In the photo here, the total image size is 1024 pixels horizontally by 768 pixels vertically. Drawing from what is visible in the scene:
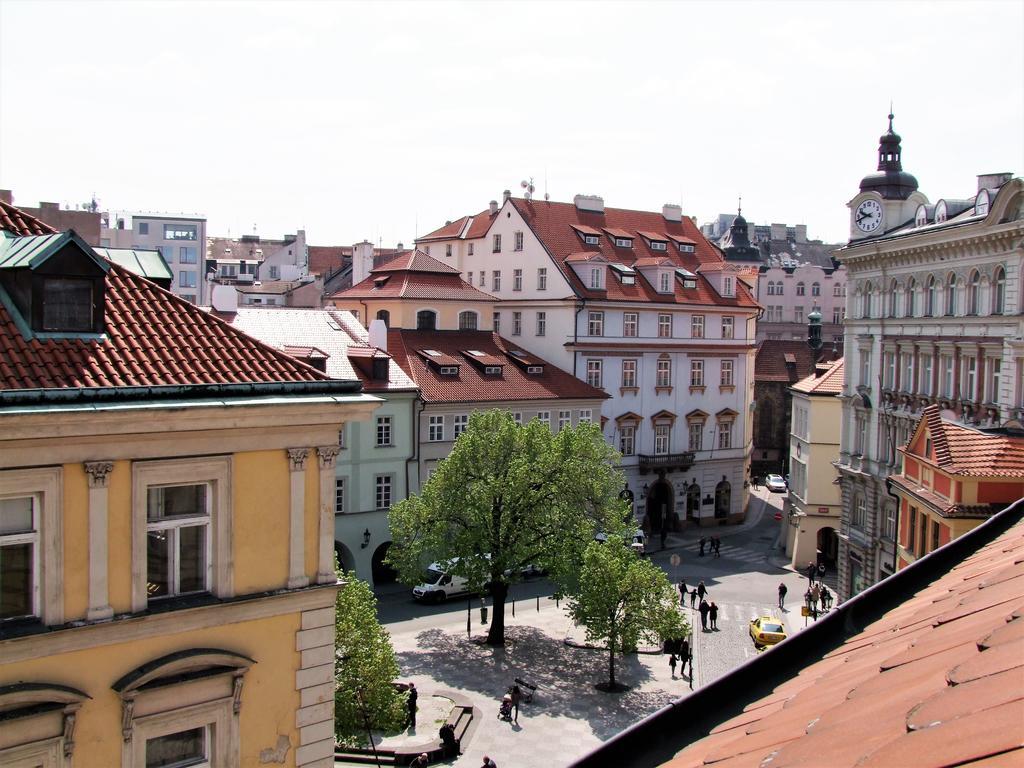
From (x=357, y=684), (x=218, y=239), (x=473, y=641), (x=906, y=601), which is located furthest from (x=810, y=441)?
(x=218, y=239)

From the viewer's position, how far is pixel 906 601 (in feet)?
31.9

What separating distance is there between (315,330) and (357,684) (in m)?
24.4

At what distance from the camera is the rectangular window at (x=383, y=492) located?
44500 mm

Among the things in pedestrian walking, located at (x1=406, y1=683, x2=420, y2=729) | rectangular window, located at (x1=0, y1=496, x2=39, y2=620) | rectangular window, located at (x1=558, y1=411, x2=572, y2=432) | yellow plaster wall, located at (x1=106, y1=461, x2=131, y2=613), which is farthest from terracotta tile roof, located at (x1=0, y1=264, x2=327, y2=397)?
rectangular window, located at (x1=558, y1=411, x2=572, y2=432)

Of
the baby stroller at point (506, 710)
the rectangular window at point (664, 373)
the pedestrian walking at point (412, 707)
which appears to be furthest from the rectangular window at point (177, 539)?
the rectangular window at point (664, 373)

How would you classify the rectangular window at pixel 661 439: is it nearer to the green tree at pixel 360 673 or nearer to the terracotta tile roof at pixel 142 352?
the green tree at pixel 360 673

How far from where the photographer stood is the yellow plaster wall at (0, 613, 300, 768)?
11664mm

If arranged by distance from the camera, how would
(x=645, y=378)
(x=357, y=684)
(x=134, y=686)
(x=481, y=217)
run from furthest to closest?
(x=481, y=217) < (x=645, y=378) < (x=357, y=684) < (x=134, y=686)

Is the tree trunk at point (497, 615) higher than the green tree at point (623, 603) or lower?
lower

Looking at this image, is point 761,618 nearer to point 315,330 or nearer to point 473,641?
point 473,641

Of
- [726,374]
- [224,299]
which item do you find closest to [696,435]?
[726,374]

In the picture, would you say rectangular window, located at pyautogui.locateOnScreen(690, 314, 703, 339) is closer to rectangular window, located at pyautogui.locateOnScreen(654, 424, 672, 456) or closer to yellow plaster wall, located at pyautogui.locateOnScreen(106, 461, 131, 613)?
rectangular window, located at pyautogui.locateOnScreen(654, 424, 672, 456)

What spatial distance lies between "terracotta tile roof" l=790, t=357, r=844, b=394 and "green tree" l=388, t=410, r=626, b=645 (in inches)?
776

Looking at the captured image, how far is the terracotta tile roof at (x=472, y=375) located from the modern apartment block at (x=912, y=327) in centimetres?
1435
